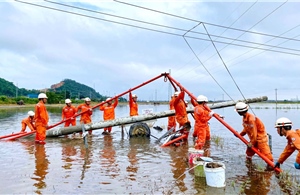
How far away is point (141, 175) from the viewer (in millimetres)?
7391

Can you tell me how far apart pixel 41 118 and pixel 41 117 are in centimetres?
6

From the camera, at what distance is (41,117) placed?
446 inches

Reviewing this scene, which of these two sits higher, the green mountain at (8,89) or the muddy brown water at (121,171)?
the green mountain at (8,89)

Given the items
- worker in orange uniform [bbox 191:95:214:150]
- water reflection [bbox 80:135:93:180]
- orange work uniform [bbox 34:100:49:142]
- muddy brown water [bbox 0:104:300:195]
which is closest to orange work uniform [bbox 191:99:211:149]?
worker in orange uniform [bbox 191:95:214:150]

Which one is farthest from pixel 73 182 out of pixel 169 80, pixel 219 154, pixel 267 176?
pixel 169 80

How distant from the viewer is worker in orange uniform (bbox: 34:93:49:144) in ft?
37.0

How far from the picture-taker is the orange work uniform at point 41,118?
11.3 metres

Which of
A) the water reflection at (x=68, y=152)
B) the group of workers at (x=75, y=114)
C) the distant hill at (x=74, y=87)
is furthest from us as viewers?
the distant hill at (x=74, y=87)

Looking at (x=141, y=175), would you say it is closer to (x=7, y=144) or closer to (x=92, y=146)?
(x=92, y=146)

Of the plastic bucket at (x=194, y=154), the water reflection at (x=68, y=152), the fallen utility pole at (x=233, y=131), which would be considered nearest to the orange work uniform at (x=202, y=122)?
the fallen utility pole at (x=233, y=131)

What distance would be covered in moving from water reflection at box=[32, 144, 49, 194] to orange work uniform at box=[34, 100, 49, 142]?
672 millimetres

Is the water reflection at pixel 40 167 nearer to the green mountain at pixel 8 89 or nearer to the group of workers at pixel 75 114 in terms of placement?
the group of workers at pixel 75 114

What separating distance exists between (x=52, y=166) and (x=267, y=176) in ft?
18.8

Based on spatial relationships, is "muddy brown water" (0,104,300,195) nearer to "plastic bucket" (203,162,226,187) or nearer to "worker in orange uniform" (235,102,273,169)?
"plastic bucket" (203,162,226,187)
